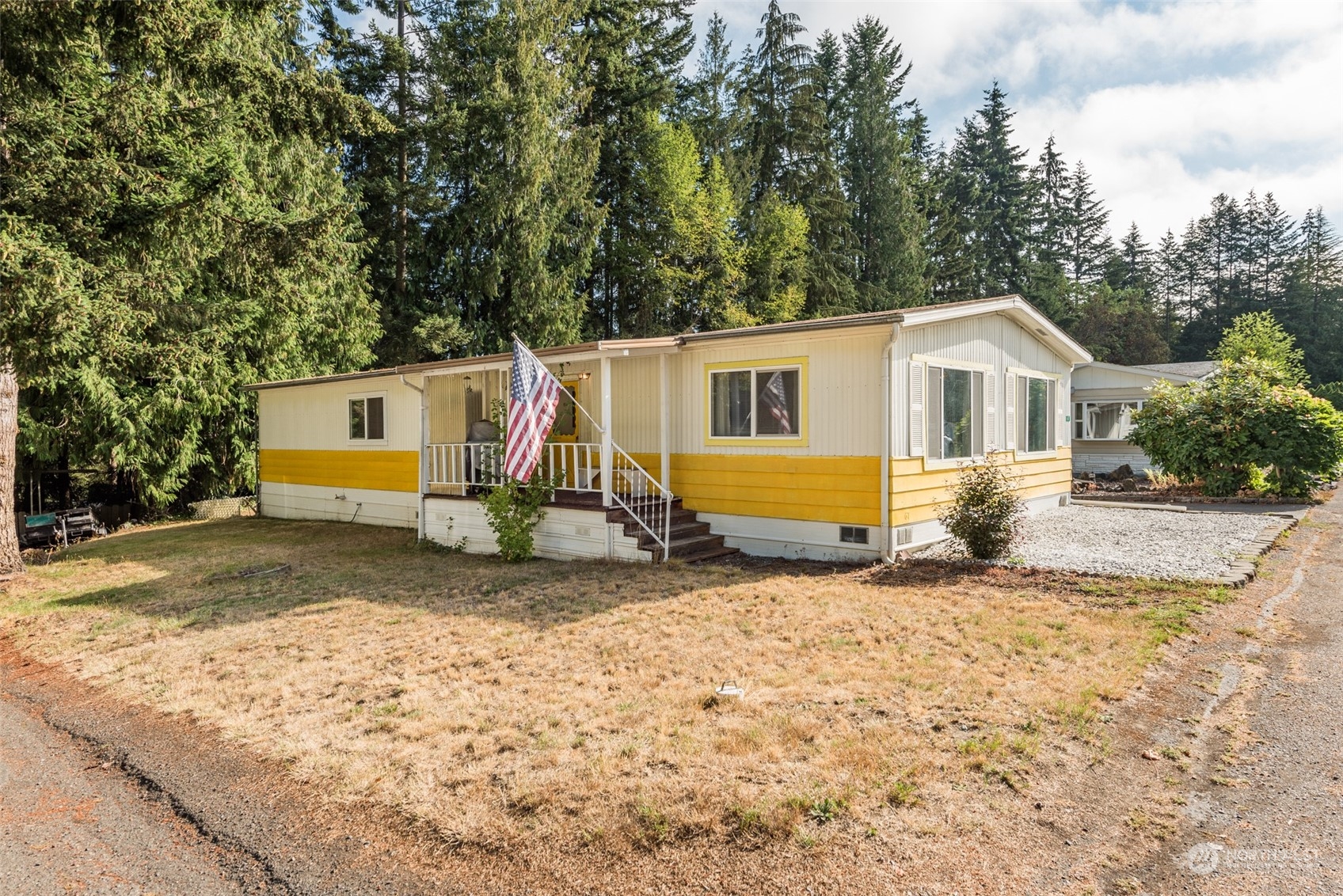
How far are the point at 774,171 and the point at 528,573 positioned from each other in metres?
23.3

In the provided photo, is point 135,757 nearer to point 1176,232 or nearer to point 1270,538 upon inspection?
point 1270,538

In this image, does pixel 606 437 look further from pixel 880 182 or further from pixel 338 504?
pixel 880 182

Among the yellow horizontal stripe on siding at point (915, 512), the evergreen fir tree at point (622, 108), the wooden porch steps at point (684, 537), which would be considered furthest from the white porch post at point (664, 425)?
the evergreen fir tree at point (622, 108)

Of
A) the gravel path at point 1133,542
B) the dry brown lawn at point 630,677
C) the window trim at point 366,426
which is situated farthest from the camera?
the window trim at point 366,426

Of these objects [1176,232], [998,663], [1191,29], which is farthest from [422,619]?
[1176,232]

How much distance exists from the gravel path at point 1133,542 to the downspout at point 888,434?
2.18ft

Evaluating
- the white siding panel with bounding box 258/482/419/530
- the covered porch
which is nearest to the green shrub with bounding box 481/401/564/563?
the covered porch

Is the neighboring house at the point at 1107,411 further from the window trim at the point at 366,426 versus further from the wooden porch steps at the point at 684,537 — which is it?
the window trim at the point at 366,426

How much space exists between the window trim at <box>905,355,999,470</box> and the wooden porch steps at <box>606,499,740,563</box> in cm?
275

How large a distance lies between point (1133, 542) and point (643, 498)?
252 inches

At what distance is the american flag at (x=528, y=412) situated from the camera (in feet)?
27.2

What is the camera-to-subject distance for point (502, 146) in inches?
768

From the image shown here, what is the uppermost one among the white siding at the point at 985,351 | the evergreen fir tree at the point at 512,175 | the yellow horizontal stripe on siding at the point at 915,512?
the evergreen fir tree at the point at 512,175

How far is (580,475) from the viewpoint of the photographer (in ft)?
34.5
